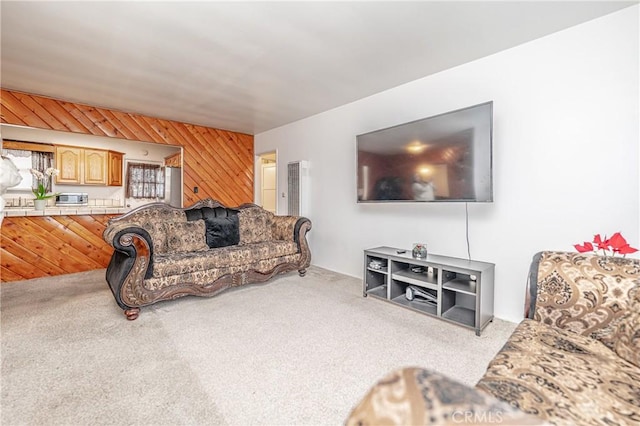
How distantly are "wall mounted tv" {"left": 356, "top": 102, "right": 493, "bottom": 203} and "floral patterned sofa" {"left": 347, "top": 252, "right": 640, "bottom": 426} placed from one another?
1.00 meters

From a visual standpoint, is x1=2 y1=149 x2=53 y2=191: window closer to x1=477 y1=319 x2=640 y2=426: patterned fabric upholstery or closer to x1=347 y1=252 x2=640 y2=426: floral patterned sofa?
x1=347 y1=252 x2=640 y2=426: floral patterned sofa

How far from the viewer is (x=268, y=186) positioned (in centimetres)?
632

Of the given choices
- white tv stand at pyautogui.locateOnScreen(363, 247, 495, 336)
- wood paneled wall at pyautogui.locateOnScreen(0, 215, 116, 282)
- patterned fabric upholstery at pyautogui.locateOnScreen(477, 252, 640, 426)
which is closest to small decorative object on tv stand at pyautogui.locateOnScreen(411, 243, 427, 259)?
white tv stand at pyautogui.locateOnScreen(363, 247, 495, 336)

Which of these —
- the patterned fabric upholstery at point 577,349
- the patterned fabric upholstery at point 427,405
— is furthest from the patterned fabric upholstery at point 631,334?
the patterned fabric upholstery at point 427,405

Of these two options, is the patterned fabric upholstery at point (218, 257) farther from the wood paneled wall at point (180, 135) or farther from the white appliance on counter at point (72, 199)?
the white appliance on counter at point (72, 199)

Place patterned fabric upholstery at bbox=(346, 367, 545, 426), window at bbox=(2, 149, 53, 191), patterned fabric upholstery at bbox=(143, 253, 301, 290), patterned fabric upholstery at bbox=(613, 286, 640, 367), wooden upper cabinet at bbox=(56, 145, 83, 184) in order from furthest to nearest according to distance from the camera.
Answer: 1. wooden upper cabinet at bbox=(56, 145, 83, 184)
2. window at bbox=(2, 149, 53, 191)
3. patterned fabric upholstery at bbox=(143, 253, 301, 290)
4. patterned fabric upholstery at bbox=(613, 286, 640, 367)
5. patterned fabric upholstery at bbox=(346, 367, 545, 426)

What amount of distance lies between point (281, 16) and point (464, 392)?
2.37 metres

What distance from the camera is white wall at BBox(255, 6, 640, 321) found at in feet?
6.47

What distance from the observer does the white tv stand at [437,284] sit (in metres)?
2.30

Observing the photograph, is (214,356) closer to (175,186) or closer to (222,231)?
(222,231)

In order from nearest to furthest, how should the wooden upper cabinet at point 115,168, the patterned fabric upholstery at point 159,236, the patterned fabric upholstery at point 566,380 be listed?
1. the patterned fabric upholstery at point 566,380
2. the patterned fabric upholstery at point 159,236
3. the wooden upper cabinet at point 115,168

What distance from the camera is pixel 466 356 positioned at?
191 centimetres

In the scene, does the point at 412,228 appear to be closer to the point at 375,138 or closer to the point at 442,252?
the point at 442,252

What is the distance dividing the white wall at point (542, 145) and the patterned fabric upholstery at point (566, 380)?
4.19ft
